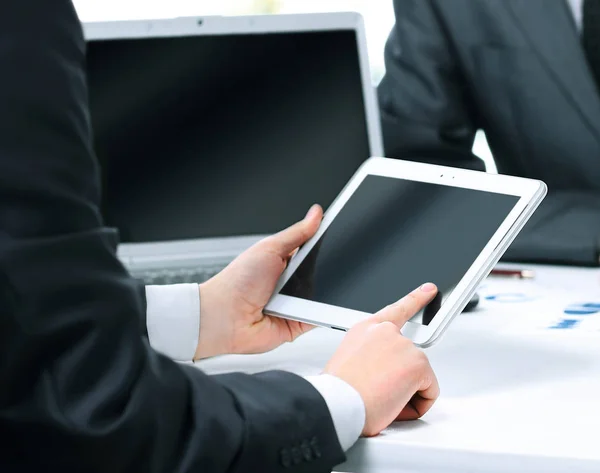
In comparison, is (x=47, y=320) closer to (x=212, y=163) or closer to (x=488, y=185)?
(x=488, y=185)

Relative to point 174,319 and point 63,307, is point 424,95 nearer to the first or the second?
point 174,319

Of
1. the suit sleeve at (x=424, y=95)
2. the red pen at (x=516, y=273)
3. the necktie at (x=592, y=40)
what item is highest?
the necktie at (x=592, y=40)

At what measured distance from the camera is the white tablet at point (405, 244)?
2.98 ft

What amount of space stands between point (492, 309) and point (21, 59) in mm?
761

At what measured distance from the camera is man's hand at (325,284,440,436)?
2.55ft

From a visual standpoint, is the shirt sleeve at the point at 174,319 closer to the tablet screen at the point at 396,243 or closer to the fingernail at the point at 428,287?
the tablet screen at the point at 396,243

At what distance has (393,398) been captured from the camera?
783 mm

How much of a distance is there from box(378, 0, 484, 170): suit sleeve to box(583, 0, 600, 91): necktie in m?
0.23

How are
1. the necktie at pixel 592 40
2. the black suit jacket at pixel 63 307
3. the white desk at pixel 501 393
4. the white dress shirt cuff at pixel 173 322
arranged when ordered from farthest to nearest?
1. the necktie at pixel 592 40
2. the white dress shirt cuff at pixel 173 322
3. the white desk at pixel 501 393
4. the black suit jacket at pixel 63 307

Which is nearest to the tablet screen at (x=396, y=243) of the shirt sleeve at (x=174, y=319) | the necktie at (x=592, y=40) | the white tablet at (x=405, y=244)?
the white tablet at (x=405, y=244)

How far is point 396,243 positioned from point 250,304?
185 millimetres

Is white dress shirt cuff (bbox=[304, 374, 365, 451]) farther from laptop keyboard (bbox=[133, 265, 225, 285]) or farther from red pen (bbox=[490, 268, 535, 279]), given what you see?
red pen (bbox=[490, 268, 535, 279])

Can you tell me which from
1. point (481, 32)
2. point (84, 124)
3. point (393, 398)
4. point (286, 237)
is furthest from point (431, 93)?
point (84, 124)

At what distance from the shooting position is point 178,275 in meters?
1.33
